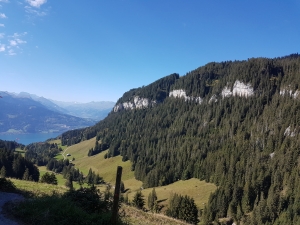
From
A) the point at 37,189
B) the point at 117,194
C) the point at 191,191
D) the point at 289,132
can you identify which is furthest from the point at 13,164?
the point at 289,132

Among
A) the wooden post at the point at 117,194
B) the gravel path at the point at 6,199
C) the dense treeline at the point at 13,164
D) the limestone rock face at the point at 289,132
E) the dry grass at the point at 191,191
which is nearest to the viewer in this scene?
the wooden post at the point at 117,194

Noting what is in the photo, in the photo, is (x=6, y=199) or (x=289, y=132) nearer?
(x=6, y=199)

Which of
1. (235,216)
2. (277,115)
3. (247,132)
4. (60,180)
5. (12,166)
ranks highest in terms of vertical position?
(277,115)

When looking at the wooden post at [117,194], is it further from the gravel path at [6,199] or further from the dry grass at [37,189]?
the dry grass at [37,189]

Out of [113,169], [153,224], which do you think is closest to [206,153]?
[113,169]

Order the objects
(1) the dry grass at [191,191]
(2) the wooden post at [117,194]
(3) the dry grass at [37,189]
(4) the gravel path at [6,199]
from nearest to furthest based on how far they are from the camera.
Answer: (2) the wooden post at [117,194] → (4) the gravel path at [6,199] → (3) the dry grass at [37,189] → (1) the dry grass at [191,191]

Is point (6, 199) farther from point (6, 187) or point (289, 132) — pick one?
point (289, 132)

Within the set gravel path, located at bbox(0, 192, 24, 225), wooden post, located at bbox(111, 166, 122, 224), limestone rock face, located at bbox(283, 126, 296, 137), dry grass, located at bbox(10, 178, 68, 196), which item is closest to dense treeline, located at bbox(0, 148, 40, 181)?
dry grass, located at bbox(10, 178, 68, 196)

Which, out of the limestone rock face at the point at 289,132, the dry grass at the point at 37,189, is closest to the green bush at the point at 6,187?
the dry grass at the point at 37,189

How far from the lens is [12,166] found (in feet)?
342

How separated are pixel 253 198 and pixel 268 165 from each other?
32.0 meters

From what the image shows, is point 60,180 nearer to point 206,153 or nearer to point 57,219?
point 206,153

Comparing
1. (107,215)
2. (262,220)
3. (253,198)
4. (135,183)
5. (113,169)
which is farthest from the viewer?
(113,169)

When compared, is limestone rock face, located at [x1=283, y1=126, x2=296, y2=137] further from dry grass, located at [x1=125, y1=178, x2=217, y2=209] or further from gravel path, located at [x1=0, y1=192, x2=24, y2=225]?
gravel path, located at [x1=0, y1=192, x2=24, y2=225]
